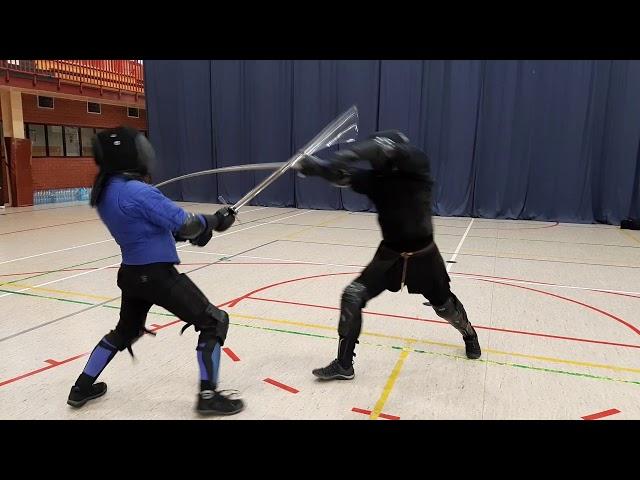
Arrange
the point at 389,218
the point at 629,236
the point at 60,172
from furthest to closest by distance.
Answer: the point at 60,172 < the point at 629,236 < the point at 389,218

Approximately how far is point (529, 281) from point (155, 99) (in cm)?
1344

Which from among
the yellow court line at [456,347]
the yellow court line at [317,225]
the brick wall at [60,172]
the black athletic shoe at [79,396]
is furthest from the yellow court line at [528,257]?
the brick wall at [60,172]

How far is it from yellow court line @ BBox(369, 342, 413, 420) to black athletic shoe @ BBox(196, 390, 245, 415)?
29.4 inches

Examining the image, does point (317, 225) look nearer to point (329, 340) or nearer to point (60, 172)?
point (329, 340)

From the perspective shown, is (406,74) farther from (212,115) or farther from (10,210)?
(10,210)

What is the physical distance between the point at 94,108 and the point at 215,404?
57.5ft

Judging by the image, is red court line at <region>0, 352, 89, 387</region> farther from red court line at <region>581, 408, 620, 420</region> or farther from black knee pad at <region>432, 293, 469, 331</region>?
red court line at <region>581, 408, 620, 420</region>

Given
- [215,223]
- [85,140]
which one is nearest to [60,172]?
[85,140]

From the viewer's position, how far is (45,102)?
623 inches

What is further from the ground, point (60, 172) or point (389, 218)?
point (389, 218)

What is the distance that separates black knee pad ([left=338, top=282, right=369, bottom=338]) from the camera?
2.99 meters

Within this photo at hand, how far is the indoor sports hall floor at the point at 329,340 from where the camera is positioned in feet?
9.39
